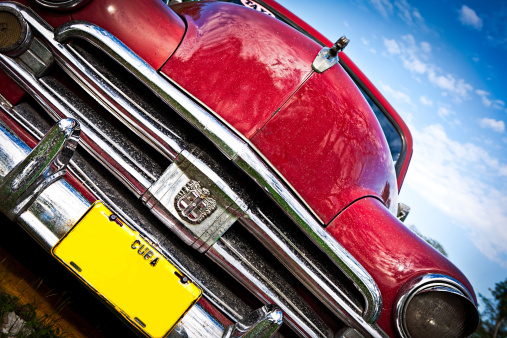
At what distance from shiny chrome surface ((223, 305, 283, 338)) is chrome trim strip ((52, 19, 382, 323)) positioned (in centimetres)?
31

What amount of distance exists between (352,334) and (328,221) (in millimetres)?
458

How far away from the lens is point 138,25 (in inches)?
53.7

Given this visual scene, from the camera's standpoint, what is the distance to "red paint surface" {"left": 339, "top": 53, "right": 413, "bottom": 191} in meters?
2.77

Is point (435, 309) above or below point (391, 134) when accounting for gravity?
below

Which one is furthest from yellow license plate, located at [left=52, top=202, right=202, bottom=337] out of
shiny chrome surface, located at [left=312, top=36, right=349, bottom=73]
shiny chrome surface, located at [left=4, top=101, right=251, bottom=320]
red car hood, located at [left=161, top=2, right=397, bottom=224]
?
shiny chrome surface, located at [left=312, top=36, right=349, bottom=73]

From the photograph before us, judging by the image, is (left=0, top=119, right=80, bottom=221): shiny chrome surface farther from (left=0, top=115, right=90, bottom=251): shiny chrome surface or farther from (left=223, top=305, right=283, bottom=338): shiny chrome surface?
(left=223, top=305, right=283, bottom=338): shiny chrome surface

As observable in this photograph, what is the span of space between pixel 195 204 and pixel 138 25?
0.80m

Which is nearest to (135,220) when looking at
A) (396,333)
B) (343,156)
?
(343,156)

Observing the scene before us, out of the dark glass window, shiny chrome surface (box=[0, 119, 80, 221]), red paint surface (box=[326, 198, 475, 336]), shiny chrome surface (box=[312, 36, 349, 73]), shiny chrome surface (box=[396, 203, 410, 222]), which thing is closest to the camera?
shiny chrome surface (box=[0, 119, 80, 221])

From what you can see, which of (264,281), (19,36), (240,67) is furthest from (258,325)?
(19,36)

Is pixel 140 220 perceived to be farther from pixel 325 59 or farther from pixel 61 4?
pixel 325 59

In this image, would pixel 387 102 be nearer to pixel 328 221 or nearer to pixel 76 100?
pixel 328 221

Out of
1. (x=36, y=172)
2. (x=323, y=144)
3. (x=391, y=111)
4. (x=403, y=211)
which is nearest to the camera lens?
(x=36, y=172)

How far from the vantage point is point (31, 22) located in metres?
1.26
